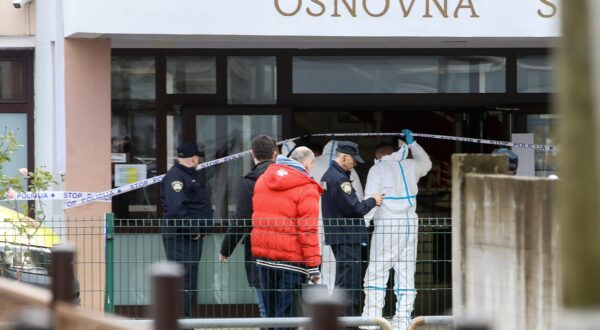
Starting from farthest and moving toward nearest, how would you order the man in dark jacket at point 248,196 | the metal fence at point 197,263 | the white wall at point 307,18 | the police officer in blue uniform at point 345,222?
the white wall at point 307,18
the man in dark jacket at point 248,196
the police officer in blue uniform at point 345,222
the metal fence at point 197,263

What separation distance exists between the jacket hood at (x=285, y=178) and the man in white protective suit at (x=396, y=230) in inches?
40.2

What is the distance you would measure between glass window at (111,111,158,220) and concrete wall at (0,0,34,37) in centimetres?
138

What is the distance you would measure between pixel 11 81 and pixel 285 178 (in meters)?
4.73

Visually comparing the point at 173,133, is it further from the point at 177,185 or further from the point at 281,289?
the point at 281,289

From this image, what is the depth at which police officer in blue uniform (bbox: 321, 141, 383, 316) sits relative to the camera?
9.88m

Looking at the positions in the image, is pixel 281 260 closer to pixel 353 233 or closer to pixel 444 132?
pixel 353 233

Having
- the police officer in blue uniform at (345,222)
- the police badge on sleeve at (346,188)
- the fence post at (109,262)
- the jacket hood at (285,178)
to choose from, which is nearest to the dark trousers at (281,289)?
Result: the police officer in blue uniform at (345,222)

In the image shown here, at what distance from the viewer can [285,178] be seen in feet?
30.5

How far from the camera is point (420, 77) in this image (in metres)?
12.7

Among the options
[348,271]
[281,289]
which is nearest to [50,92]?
[348,271]

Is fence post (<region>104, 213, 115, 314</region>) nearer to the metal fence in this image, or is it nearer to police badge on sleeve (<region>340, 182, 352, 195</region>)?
the metal fence

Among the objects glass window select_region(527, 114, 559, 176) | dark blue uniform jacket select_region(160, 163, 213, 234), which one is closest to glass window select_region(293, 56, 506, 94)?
glass window select_region(527, 114, 559, 176)

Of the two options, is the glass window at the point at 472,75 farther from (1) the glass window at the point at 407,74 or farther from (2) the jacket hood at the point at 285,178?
(2) the jacket hood at the point at 285,178

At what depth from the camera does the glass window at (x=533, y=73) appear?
12727 millimetres
